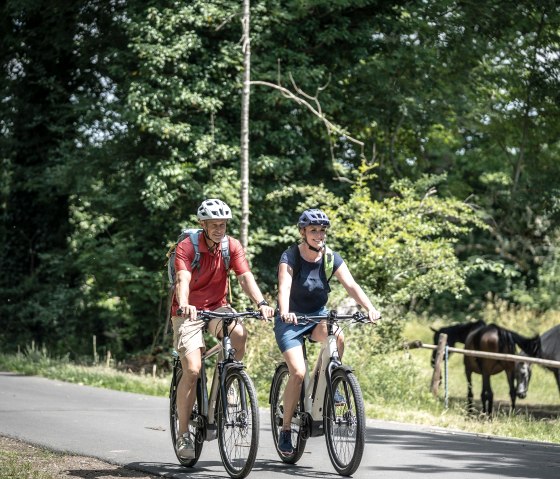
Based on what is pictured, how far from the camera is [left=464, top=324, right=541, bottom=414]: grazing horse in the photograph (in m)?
19.9

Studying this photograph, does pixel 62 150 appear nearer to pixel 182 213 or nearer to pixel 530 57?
pixel 182 213

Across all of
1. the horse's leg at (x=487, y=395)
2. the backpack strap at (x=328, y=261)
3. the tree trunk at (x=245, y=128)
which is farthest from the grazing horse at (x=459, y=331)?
the backpack strap at (x=328, y=261)

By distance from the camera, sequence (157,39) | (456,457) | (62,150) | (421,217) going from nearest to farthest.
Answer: (456,457) → (421,217) → (157,39) → (62,150)

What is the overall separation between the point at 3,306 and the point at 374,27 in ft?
35.2

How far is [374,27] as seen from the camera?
26.1m

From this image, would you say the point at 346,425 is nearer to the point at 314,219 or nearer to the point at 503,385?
the point at 314,219

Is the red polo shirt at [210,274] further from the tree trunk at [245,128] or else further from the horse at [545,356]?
the horse at [545,356]

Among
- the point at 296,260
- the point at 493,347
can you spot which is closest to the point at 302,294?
the point at 296,260

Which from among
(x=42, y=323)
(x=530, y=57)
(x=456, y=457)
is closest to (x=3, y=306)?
(x=42, y=323)

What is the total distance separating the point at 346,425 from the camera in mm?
8516

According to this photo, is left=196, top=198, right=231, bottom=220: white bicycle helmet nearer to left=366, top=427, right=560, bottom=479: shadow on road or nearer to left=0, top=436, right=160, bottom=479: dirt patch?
left=0, top=436, right=160, bottom=479: dirt patch

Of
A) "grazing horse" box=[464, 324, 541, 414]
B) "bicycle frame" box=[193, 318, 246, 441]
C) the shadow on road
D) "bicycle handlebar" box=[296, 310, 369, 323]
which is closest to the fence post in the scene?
"grazing horse" box=[464, 324, 541, 414]

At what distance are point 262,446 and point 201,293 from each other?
2.46 meters

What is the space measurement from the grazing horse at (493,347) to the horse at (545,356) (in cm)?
37
